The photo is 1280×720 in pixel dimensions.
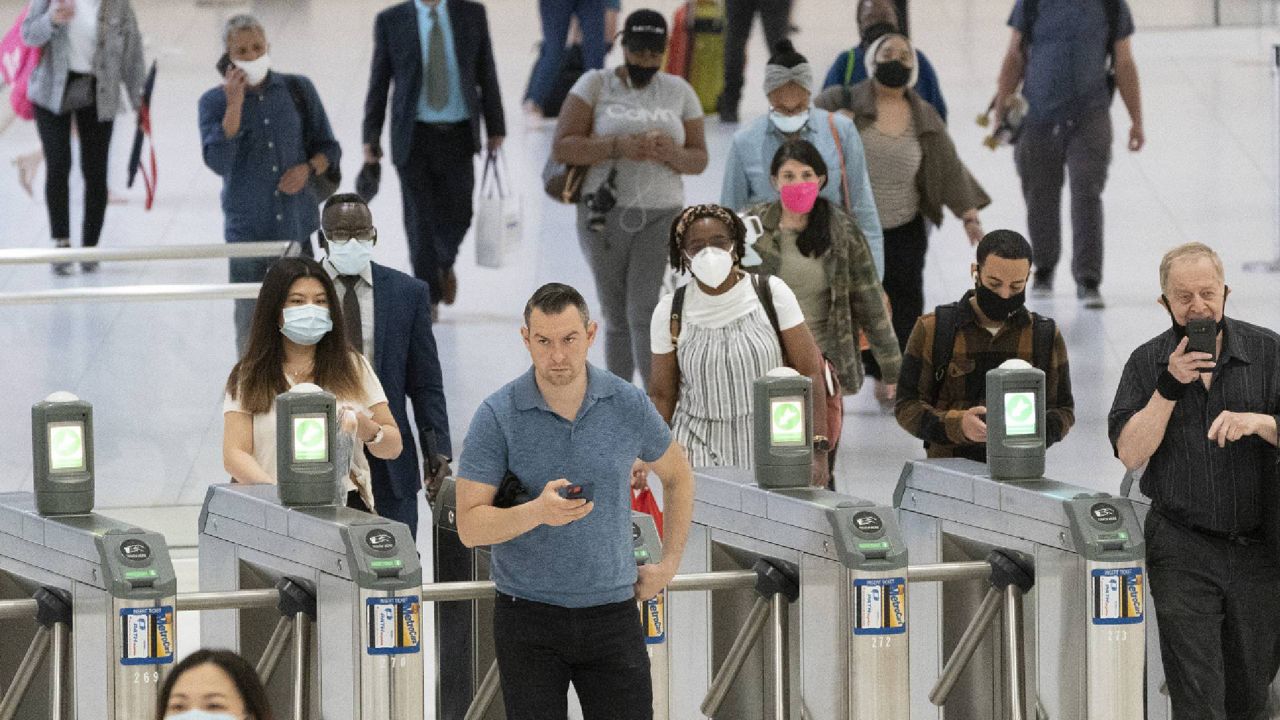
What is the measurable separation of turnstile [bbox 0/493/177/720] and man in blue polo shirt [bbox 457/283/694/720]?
0.78 meters

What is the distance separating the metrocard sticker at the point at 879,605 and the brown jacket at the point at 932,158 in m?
3.68

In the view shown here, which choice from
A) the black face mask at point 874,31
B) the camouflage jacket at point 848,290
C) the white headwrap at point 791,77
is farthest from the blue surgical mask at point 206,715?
the black face mask at point 874,31

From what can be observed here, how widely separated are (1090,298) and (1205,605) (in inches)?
247

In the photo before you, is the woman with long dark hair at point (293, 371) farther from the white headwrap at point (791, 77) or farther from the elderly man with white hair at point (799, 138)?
the white headwrap at point (791, 77)

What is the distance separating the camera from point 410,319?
7.30m

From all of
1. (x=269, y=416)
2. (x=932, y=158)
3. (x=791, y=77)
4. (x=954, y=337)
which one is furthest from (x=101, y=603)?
(x=932, y=158)

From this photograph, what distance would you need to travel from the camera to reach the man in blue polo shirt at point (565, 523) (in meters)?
5.64

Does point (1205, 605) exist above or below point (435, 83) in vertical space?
below

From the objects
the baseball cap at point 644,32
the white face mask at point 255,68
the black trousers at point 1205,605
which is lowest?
the black trousers at point 1205,605

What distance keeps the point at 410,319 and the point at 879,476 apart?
3.06m

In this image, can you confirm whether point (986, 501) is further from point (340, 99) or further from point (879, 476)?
point (340, 99)

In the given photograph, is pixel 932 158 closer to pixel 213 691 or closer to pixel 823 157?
pixel 823 157

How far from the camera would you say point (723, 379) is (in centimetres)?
715

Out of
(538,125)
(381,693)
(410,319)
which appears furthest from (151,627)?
(538,125)
